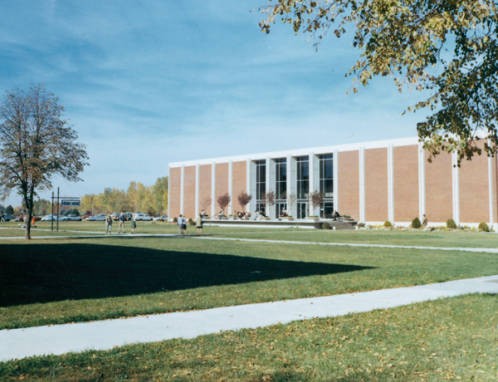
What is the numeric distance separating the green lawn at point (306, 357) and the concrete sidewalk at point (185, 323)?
45cm

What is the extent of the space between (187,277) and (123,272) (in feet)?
7.26

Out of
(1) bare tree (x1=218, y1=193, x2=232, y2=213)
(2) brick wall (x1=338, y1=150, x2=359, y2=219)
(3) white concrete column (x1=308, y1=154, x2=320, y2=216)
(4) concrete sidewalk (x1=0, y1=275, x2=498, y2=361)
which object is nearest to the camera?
(4) concrete sidewalk (x1=0, y1=275, x2=498, y2=361)

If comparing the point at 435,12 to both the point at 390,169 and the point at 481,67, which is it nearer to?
the point at 481,67

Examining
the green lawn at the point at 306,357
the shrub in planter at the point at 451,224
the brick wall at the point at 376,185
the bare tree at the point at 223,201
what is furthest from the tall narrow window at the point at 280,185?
the green lawn at the point at 306,357

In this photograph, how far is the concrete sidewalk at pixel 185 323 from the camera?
A: 6.35 metres

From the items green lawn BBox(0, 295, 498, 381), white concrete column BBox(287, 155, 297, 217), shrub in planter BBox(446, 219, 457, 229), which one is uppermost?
white concrete column BBox(287, 155, 297, 217)

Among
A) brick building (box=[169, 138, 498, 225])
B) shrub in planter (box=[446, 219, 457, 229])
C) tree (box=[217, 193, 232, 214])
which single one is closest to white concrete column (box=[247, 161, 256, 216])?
brick building (box=[169, 138, 498, 225])

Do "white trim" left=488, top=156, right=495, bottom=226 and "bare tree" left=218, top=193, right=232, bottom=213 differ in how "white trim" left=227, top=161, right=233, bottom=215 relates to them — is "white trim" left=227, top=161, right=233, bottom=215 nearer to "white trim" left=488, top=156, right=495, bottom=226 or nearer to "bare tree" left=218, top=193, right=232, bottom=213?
A: "bare tree" left=218, top=193, right=232, bottom=213

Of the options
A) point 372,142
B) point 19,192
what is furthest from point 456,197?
point 19,192

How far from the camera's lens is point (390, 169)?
59562 mm

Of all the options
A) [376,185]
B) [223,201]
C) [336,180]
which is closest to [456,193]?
[376,185]

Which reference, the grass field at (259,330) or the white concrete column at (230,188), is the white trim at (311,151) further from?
the grass field at (259,330)

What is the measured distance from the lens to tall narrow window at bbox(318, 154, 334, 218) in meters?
67.5

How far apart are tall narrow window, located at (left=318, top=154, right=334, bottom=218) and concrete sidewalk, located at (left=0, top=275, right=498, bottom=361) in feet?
186
